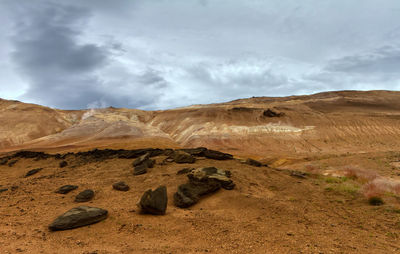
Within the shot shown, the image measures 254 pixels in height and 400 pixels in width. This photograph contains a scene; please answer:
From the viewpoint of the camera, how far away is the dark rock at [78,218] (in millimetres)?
6234

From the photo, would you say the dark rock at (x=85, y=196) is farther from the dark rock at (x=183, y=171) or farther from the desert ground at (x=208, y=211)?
the dark rock at (x=183, y=171)

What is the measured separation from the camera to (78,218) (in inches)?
255

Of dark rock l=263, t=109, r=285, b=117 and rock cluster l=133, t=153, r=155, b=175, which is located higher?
dark rock l=263, t=109, r=285, b=117

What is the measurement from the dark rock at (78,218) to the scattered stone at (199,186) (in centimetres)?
264

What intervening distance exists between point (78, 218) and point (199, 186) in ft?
14.2

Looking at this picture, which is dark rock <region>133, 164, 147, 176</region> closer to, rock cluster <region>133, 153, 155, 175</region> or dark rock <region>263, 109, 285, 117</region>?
rock cluster <region>133, 153, 155, 175</region>

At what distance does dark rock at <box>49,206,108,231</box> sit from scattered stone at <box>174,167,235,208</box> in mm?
2639

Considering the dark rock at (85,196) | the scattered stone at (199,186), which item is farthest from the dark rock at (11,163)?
the scattered stone at (199,186)

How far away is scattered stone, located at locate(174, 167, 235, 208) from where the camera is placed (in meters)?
8.41

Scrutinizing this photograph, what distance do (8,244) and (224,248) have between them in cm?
496

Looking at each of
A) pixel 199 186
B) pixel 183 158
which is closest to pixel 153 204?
pixel 199 186

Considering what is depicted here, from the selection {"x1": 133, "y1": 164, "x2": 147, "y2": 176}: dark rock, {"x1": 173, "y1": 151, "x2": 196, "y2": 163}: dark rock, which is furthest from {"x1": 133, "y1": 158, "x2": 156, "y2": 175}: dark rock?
{"x1": 173, "y1": 151, "x2": 196, "y2": 163}: dark rock

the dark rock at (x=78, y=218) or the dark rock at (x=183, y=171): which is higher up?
the dark rock at (x=183, y=171)

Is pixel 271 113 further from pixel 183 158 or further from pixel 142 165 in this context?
pixel 142 165
